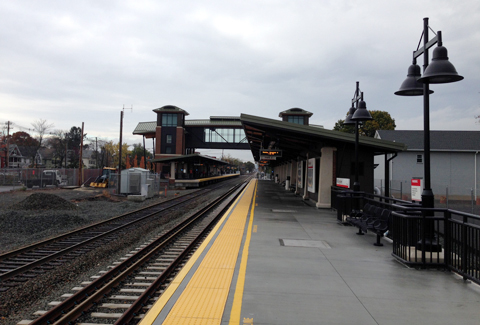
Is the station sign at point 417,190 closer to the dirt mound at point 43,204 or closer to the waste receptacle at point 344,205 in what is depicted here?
the waste receptacle at point 344,205

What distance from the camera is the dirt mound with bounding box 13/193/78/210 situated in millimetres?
17734

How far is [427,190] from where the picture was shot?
23.3 ft

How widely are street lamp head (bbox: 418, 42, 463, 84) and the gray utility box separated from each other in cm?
2258

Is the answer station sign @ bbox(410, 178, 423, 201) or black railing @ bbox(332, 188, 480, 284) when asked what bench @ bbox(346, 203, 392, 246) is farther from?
black railing @ bbox(332, 188, 480, 284)

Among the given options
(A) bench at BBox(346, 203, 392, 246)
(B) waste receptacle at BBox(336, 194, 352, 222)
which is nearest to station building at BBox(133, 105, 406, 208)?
(B) waste receptacle at BBox(336, 194, 352, 222)

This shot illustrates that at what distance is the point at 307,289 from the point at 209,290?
5.07 ft

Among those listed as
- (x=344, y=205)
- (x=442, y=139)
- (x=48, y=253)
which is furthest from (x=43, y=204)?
(x=442, y=139)

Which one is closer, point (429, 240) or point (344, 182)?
point (429, 240)

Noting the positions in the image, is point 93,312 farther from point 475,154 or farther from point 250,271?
point 475,154

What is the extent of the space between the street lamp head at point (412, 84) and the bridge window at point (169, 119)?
5518 cm

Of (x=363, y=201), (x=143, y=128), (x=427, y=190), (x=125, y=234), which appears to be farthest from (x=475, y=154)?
(x=143, y=128)

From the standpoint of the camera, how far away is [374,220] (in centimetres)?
942

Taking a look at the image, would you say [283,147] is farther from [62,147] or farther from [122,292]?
[62,147]

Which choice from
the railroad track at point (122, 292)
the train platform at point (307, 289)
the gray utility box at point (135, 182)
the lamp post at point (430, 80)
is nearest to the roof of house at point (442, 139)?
the gray utility box at point (135, 182)
